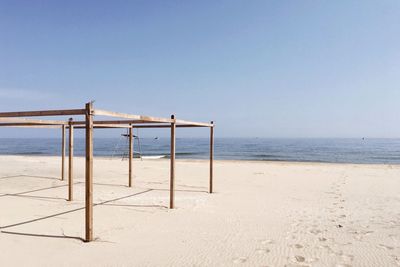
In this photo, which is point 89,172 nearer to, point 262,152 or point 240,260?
point 240,260

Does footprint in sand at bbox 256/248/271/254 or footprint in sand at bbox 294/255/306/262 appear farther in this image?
footprint in sand at bbox 256/248/271/254

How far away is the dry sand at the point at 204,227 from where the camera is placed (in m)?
4.07

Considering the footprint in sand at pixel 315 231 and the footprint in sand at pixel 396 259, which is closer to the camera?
the footprint in sand at pixel 396 259

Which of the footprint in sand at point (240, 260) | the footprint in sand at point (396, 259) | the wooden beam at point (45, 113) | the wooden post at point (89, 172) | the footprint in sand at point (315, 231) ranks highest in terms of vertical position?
the wooden beam at point (45, 113)

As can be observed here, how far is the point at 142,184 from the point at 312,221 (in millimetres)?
6093

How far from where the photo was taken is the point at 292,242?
4676 millimetres

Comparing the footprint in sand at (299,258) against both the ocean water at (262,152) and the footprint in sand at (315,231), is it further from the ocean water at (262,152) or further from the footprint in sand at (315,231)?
the ocean water at (262,152)

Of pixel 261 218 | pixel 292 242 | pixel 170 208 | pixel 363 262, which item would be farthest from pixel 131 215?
pixel 363 262

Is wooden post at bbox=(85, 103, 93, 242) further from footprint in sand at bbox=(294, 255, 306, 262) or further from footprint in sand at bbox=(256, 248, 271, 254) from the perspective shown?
footprint in sand at bbox=(294, 255, 306, 262)

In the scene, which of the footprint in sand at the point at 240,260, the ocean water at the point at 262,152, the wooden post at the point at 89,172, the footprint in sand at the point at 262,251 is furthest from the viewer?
the ocean water at the point at 262,152

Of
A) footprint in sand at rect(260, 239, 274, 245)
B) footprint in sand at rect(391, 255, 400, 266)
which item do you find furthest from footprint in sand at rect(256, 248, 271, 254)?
footprint in sand at rect(391, 255, 400, 266)

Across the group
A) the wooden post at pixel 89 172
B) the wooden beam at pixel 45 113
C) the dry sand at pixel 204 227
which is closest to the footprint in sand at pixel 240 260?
the dry sand at pixel 204 227

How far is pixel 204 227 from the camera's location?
5.41 metres

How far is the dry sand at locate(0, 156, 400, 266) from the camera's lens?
13.3 feet
